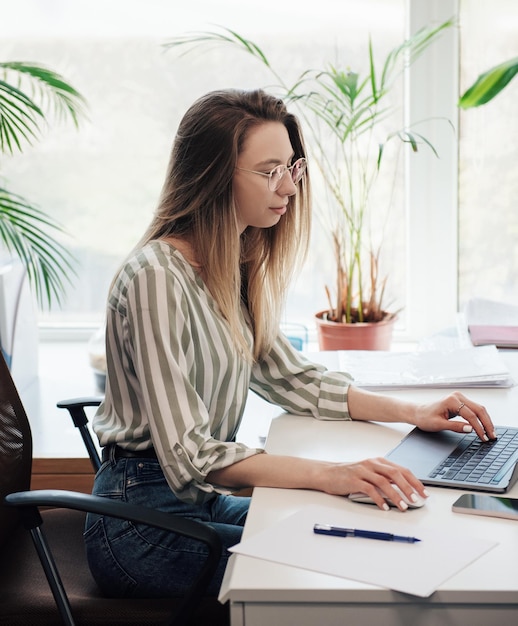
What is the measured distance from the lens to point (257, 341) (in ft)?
5.52

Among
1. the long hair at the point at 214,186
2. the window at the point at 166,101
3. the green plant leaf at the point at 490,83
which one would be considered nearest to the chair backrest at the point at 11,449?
the long hair at the point at 214,186

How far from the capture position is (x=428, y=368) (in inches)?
74.0

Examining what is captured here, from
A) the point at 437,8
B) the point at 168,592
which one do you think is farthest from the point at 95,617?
the point at 437,8

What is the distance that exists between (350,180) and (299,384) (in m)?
1.05

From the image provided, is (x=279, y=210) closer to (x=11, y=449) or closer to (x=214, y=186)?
(x=214, y=186)

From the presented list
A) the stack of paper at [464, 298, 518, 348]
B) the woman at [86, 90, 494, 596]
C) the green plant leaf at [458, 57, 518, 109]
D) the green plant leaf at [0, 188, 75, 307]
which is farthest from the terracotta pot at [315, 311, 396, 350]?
the green plant leaf at [458, 57, 518, 109]

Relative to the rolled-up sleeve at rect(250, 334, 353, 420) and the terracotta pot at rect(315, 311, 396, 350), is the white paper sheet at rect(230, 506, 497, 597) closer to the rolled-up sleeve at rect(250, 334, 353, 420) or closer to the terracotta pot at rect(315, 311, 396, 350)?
the rolled-up sleeve at rect(250, 334, 353, 420)

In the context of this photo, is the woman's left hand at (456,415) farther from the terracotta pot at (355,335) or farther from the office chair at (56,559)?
the terracotta pot at (355,335)

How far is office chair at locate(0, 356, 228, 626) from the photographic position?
119 cm

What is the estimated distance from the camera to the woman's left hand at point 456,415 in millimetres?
1472

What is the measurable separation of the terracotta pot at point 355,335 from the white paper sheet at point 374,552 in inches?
56.9

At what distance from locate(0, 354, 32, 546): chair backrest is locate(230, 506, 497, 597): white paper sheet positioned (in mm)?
558

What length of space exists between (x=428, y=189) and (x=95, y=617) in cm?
192

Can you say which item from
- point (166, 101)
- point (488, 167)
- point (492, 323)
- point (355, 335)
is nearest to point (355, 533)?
point (492, 323)
